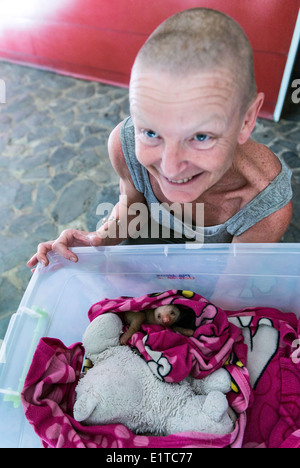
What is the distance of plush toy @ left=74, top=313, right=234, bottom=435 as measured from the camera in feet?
2.60

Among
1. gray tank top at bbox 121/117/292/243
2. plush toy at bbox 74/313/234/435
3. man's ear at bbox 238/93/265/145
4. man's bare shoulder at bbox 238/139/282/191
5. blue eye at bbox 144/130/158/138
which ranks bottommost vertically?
plush toy at bbox 74/313/234/435

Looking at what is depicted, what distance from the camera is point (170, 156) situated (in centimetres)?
59

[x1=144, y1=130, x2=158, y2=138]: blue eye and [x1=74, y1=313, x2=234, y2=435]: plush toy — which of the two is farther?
[x1=74, y1=313, x2=234, y2=435]: plush toy

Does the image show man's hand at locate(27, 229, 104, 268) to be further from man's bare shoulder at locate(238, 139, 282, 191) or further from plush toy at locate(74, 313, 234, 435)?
man's bare shoulder at locate(238, 139, 282, 191)

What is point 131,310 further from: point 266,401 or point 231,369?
point 266,401

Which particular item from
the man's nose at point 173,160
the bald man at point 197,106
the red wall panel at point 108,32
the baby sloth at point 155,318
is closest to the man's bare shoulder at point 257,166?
the bald man at point 197,106

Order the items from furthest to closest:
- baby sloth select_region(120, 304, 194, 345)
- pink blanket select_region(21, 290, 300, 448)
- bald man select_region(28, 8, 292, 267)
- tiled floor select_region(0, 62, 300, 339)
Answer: tiled floor select_region(0, 62, 300, 339) < baby sloth select_region(120, 304, 194, 345) < pink blanket select_region(21, 290, 300, 448) < bald man select_region(28, 8, 292, 267)

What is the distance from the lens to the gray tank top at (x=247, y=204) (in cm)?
84

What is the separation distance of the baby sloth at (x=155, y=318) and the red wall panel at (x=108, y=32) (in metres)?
1.34

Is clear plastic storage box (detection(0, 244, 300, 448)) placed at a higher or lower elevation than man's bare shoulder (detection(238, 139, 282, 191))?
lower

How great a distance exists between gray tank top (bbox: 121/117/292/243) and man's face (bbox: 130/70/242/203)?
0.25 meters

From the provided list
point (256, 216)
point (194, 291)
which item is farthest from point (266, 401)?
point (256, 216)

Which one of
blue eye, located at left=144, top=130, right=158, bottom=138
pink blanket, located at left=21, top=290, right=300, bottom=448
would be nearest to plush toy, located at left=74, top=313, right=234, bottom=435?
pink blanket, located at left=21, top=290, right=300, bottom=448

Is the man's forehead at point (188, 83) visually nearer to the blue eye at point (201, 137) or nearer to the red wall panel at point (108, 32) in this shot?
the blue eye at point (201, 137)
